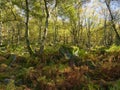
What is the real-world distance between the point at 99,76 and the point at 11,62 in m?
6.44

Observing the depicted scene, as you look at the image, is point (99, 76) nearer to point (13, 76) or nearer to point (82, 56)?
point (82, 56)

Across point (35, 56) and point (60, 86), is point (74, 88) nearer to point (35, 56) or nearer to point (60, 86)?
point (60, 86)

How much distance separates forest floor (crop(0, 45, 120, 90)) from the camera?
35.8 ft

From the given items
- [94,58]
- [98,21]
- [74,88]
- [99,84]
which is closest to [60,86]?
[74,88]

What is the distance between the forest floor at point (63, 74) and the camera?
10914 millimetres

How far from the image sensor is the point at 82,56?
15.6m

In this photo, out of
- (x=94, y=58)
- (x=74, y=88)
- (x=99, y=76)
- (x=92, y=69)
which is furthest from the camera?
(x=94, y=58)

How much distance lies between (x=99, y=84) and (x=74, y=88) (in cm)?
115

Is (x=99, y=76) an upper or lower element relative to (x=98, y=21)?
lower

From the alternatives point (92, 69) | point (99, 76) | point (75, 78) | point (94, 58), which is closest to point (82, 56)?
point (94, 58)

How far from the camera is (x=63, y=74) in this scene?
40.8 ft

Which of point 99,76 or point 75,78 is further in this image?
point 99,76

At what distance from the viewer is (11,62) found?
16297 millimetres

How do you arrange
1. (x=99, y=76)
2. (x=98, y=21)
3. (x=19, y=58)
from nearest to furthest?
(x=99, y=76)
(x=19, y=58)
(x=98, y=21)
